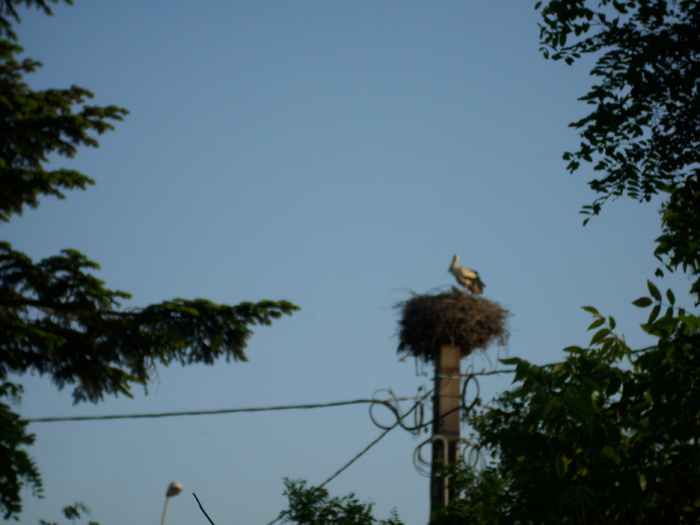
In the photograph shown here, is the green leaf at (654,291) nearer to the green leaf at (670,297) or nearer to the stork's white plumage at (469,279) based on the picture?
the green leaf at (670,297)

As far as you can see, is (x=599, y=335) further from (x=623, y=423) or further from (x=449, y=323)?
(x=449, y=323)

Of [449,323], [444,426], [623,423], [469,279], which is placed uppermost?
[469,279]

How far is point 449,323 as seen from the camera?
1090 cm

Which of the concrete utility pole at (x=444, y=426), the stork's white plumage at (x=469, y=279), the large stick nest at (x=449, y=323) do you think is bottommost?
the concrete utility pole at (x=444, y=426)

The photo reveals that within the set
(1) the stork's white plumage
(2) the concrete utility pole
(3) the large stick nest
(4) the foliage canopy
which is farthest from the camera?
(1) the stork's white plumage

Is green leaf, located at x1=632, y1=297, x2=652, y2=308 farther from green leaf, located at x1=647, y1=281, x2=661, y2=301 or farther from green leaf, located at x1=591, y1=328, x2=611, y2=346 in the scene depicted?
green leaf, located at x1=591, y1=328, x2=611, y2=346

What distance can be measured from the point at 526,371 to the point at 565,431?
1.03 ft

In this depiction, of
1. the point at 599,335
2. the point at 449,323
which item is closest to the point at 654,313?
the point at 599,335

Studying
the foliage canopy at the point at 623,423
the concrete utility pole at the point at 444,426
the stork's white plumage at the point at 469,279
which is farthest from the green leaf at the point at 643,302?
the stork's white plumage at the point at 469,279

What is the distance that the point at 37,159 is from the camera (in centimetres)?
1138

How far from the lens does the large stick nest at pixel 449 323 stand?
10.9m

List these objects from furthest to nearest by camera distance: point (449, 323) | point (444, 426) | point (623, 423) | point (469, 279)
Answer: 1. point (469, 279)
2. point (449, 323)
3. point (444, 426)
4. point (623, 423)

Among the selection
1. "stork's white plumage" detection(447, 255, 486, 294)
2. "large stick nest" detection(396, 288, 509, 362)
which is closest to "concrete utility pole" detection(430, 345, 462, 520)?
"large stick nest" detection(396, 288, 509, 362)

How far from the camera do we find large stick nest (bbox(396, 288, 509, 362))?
10930 millimetres
